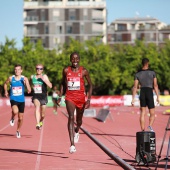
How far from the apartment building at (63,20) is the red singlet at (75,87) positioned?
4067 inches

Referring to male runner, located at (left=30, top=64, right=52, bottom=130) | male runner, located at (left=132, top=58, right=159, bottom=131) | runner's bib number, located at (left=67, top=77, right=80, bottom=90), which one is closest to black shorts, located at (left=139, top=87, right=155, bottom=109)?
male runner, located at (left=132, top=58, right=159, bottom=131)

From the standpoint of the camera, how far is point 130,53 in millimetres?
93625

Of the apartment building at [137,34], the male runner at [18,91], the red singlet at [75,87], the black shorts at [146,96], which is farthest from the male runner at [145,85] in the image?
the apartment building at [137,34]

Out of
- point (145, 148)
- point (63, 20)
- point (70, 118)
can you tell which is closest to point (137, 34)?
point (63, 20)

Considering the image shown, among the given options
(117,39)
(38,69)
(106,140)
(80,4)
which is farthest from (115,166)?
(117,39)

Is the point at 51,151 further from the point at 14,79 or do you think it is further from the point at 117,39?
the point at 117,39

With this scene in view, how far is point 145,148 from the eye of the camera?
10.8 metres

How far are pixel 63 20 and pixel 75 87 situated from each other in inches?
4131

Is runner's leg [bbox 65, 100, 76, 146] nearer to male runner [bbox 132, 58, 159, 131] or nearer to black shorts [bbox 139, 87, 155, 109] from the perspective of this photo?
male runner [bbox 132, 58, 159, 131]

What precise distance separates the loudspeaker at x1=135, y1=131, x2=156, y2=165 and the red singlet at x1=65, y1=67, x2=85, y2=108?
2.33m

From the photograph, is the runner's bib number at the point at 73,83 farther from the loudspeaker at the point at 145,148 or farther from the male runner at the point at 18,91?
the male runner at the point at 18,91

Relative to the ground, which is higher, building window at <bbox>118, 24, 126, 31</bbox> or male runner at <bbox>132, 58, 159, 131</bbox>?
building window at <bbox>118, 24, 126, 31</bbox>

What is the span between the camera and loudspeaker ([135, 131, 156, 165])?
1061 cm

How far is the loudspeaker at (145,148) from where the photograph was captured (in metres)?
10.6
